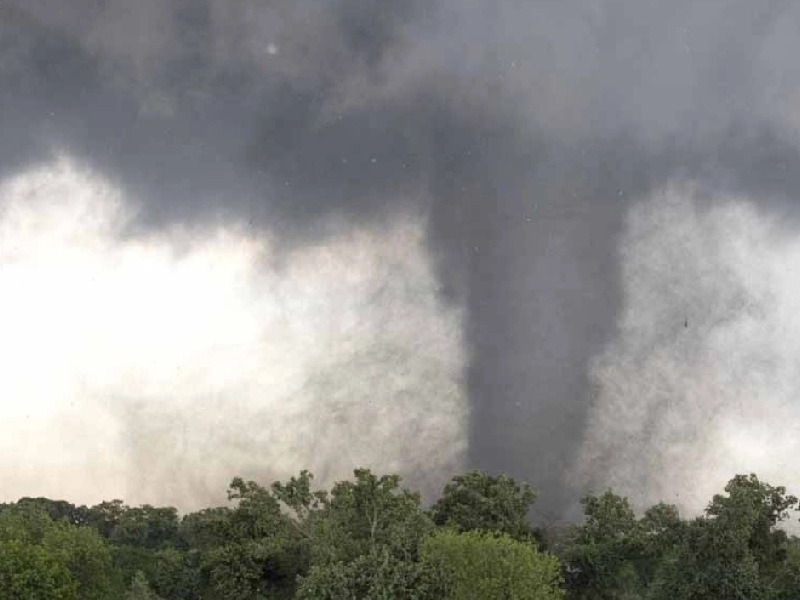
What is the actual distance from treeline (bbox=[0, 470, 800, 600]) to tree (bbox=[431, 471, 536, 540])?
209mm

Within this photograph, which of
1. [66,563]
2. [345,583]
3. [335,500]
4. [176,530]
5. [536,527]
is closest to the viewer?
[345,583]

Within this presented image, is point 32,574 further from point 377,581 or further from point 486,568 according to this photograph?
point 486,568

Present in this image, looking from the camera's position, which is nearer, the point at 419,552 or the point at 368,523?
the point at 419,552

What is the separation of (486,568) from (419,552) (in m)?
5.34

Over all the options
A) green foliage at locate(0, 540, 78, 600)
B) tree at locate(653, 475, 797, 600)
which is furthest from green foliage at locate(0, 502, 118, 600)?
tree at locate(653, 475, 797, 600)

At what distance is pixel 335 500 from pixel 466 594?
27929 mm

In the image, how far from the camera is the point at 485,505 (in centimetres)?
10338

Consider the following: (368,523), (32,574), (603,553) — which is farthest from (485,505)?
(32,574)

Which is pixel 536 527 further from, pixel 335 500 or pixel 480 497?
pixel 335 500

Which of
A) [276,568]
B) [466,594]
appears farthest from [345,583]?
[276,568]

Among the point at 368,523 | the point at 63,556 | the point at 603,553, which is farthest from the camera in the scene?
the point at 603,553

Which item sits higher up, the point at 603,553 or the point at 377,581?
the point at 603,553

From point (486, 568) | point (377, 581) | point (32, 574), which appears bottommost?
point (377, 581)

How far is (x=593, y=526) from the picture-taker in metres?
102
